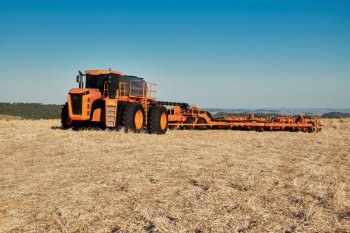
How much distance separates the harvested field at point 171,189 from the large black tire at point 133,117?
13.2ft

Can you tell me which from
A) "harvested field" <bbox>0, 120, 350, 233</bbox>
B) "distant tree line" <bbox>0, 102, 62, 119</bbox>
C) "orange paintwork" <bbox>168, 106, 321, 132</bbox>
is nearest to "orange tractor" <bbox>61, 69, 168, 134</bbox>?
"orange paintwork" <bbox>168, 106, 321, 132</bbox>

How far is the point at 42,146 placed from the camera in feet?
39.9

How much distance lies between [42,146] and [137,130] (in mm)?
5444

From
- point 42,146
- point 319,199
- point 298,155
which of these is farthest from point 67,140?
point 319,199

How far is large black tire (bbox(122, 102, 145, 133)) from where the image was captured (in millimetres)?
16078

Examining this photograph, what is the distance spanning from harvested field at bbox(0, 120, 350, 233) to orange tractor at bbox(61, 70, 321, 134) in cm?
416

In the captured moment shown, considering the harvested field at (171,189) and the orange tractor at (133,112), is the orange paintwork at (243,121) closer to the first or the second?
the orange tractor at (133,112)

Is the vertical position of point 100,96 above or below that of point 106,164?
above

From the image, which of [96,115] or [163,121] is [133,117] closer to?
[96,115]

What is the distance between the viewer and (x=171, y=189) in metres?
6.58

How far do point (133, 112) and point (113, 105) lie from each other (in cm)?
90

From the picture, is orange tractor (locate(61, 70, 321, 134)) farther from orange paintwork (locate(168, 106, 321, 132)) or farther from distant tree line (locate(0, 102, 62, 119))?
distant tree line (locate(0, 102, 62, 119))

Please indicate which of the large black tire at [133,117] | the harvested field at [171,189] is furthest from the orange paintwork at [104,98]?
the harvested field at [171,189]

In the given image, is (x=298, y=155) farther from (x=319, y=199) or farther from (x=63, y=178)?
→ (x=63, y=178)
